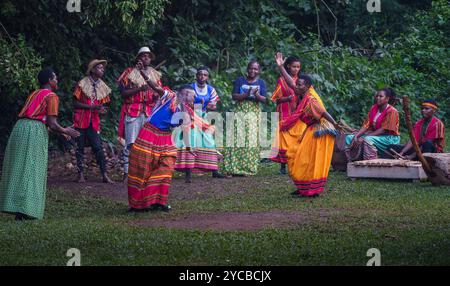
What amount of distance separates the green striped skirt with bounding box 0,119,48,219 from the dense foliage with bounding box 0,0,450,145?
3.65 m

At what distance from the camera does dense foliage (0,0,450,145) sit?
15.0 metres

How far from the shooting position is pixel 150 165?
1088 cm

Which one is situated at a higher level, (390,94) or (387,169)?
(390,94)

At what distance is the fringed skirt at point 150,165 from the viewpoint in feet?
35.6

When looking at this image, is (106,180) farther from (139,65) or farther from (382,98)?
(382,98)

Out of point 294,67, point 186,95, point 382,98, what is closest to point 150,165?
point 186,95

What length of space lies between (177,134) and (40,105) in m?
4.18

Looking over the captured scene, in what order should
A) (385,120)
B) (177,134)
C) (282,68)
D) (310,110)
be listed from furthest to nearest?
(385,120)
(177,134)
(282,68)
(310,110)

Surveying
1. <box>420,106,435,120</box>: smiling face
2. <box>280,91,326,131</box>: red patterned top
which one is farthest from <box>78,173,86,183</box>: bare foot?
<box>420,106,435,120</box>: smiling face

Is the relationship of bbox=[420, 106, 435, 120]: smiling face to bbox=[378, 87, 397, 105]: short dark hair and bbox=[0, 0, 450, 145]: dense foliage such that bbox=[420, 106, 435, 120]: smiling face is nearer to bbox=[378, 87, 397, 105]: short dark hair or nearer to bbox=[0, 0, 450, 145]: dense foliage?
bbox=[378, 87, 397, 105]: short dark hair

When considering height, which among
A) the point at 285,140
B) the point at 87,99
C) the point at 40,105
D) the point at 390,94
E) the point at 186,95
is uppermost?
the point at 390,94

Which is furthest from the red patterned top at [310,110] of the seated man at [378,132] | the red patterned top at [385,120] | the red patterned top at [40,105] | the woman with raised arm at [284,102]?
the red patterned top at [40,105]

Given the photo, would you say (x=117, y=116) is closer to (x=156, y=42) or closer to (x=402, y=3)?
(x=156, y=42)
